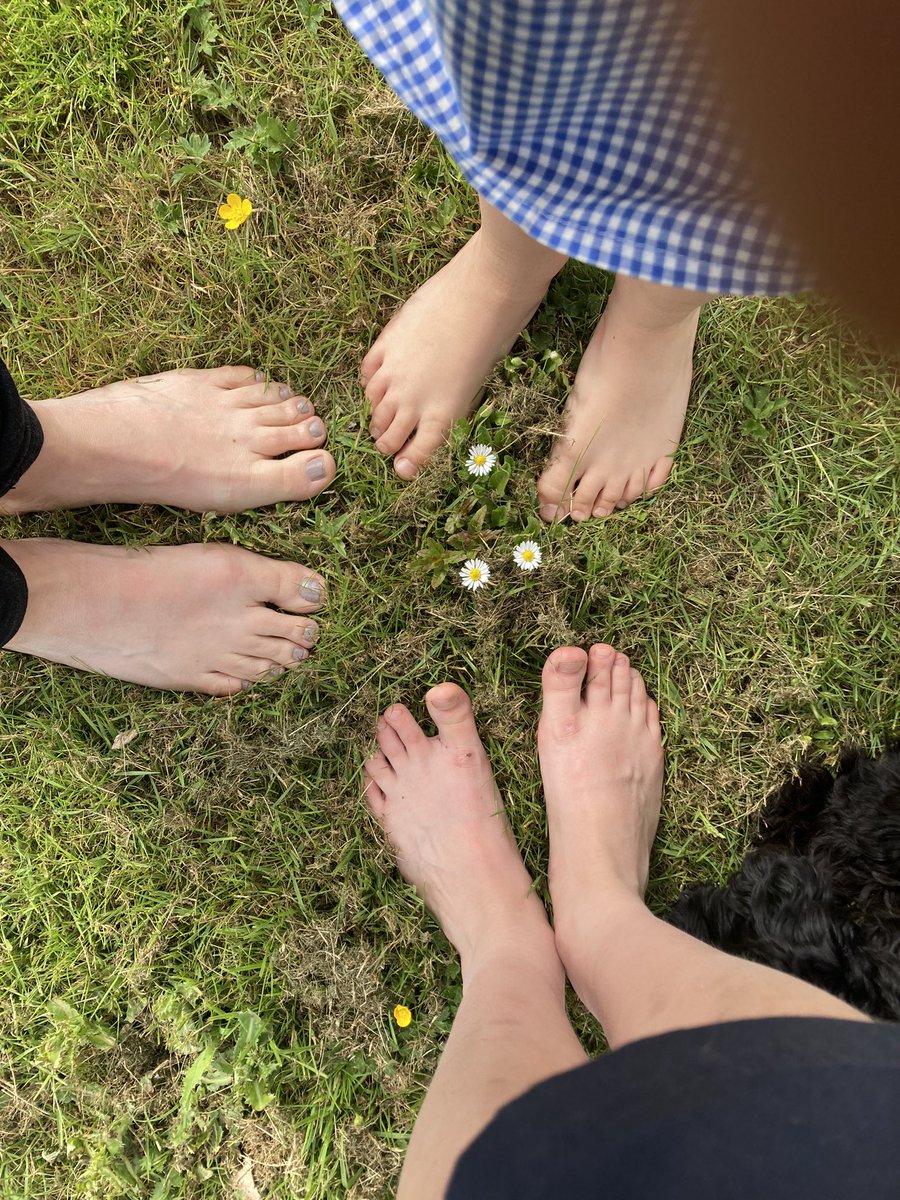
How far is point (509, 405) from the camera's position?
1.91 meters

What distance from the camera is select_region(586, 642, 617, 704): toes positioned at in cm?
191

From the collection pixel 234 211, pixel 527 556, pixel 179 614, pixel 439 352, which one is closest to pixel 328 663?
pixel 179 614

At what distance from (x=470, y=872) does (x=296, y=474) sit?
0.96m

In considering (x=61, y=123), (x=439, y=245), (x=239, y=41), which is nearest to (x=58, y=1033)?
(x=439, y=245)

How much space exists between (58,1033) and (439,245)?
200 centimetres

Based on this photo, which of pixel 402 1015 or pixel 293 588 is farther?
pixel 293 588

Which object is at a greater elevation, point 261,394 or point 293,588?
point 261,394

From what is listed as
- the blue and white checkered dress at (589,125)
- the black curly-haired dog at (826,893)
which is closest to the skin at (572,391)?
the blue and white checkered dress at (589,125)

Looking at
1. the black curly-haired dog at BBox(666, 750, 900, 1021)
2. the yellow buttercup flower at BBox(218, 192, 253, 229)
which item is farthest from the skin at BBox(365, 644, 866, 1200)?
the yellow buttercup flower at BBox(218, 192, 253, 229)

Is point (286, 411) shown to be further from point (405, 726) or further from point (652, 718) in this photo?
point (652, 718)

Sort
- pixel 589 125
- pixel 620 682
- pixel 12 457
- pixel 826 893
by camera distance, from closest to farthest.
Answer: pixel 589 125 → pixel 12 457 → pixel 826 893 → pixel 620 682

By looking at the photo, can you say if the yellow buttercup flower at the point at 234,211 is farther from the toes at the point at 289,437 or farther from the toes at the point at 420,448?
the toes at the point at 420,448

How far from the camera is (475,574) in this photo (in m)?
1.89

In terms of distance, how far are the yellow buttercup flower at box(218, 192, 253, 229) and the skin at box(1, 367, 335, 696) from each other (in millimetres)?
346
